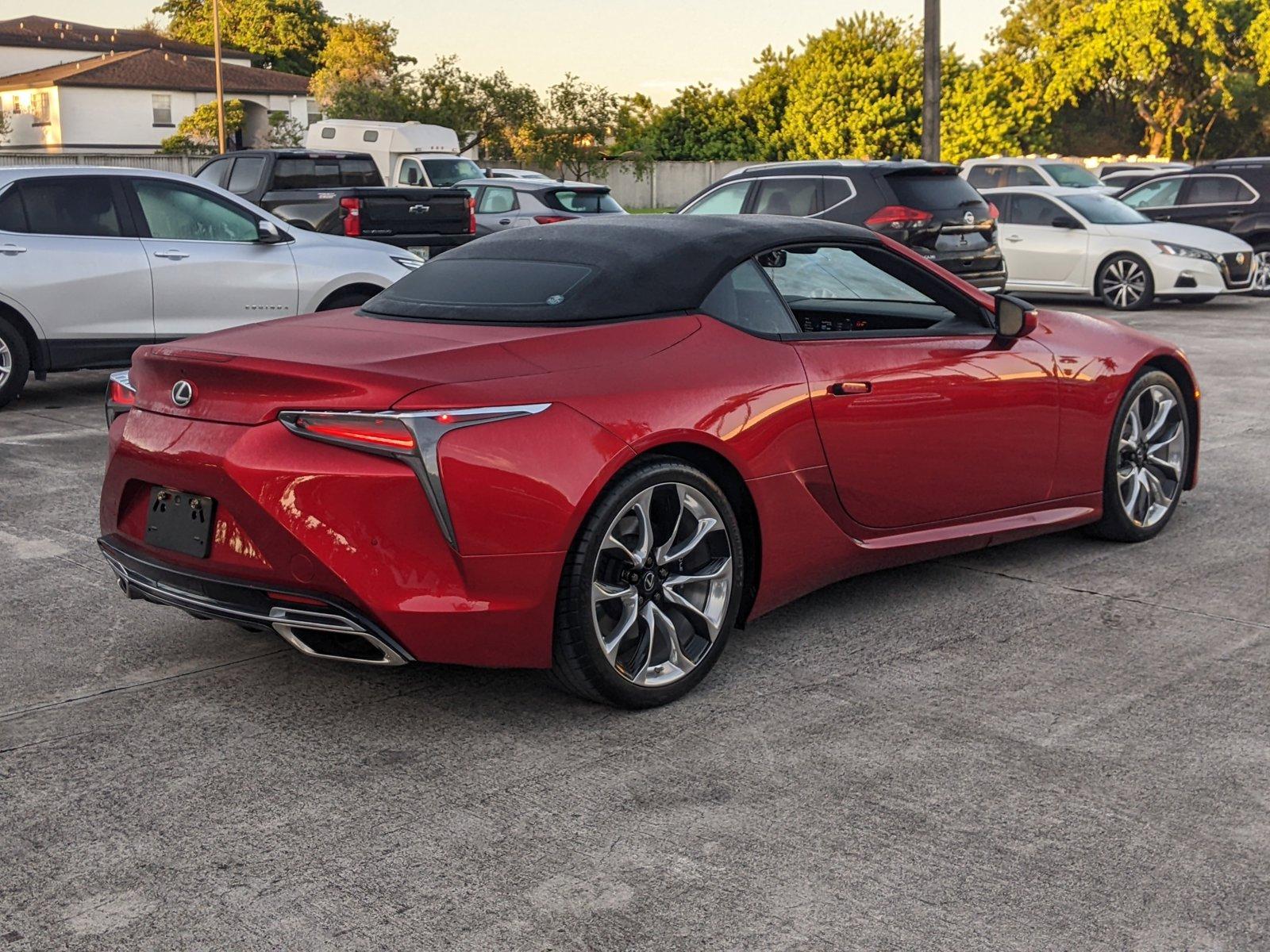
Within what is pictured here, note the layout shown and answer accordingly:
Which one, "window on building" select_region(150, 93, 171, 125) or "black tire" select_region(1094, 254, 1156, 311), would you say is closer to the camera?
"black tire" select_region(1094, 254, 1156, 311)

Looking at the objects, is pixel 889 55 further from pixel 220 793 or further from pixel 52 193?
pixel 220 793

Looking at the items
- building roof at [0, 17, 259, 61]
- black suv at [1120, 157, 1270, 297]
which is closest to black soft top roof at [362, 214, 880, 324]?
black suv at [1120, 157, 1270, 297]

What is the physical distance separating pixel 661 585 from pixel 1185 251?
1508 centimetres

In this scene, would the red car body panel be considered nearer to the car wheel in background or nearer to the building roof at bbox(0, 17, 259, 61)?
the car wheel in background

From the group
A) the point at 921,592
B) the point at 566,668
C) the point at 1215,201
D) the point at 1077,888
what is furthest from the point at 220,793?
the point at 1215,201

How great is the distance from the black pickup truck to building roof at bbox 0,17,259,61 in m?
60.9

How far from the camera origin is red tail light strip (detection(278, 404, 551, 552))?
154 inches

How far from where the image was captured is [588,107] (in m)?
60.4

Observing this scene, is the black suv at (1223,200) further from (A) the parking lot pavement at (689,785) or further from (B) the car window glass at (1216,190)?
(A) the parking lot pavement at (689,785)

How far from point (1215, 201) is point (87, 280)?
617 inches

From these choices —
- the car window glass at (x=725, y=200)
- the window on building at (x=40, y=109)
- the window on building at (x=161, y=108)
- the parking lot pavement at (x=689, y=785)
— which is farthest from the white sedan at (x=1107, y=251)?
the window on building at (x=40, y=109)

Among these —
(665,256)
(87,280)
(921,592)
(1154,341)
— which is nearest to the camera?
(665,256)

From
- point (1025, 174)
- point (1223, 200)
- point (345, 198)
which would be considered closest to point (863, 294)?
point (345, 198)

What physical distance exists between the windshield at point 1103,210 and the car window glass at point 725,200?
5400mm
